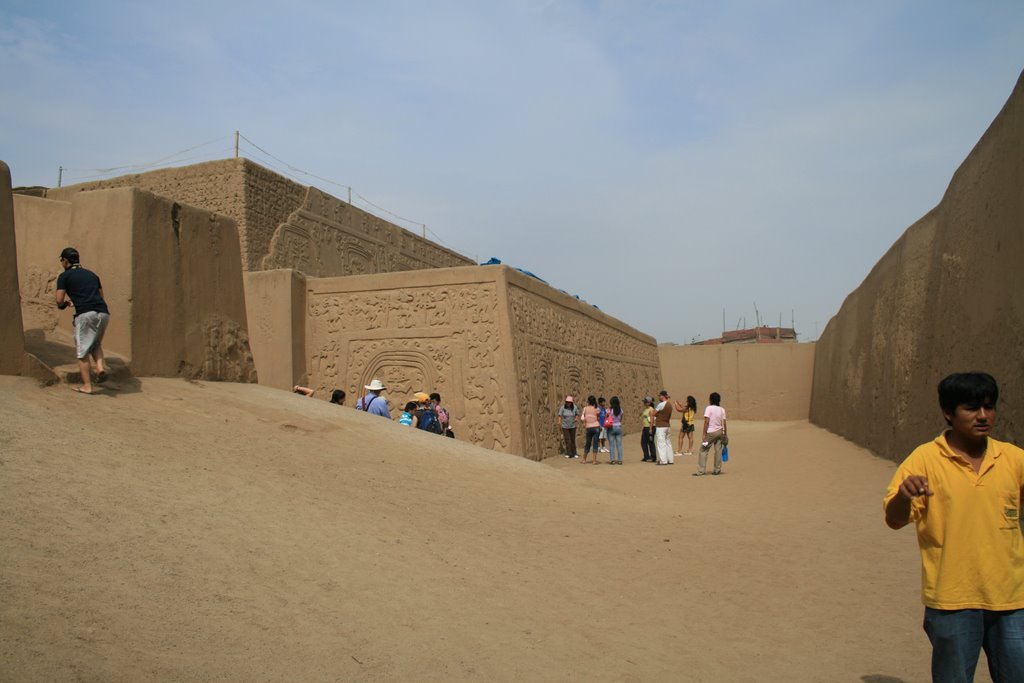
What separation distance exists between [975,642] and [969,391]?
35.6 inches

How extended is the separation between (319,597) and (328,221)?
655 inches

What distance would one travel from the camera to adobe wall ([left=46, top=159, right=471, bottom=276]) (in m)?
17.2

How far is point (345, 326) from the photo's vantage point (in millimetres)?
15469

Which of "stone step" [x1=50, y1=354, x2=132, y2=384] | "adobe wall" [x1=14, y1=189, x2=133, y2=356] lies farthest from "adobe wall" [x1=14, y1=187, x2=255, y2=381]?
"stone step" [x1=50, y1=354, x2=132, y2=384]

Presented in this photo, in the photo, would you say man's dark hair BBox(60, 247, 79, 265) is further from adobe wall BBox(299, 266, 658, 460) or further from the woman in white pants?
the woman in white pants

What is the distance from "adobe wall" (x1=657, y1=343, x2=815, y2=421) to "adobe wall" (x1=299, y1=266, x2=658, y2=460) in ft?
58.0

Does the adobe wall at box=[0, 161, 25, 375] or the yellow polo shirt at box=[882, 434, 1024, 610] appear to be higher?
the adobe wall at box=[0, 161, 25, 375]

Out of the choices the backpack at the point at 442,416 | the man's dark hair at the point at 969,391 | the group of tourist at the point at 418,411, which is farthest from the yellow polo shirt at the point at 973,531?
the backpack at the point at 442,416

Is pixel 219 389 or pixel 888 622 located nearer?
pixel 888 622

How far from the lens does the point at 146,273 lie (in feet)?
26.5

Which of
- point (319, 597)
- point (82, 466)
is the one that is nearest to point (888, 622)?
point (319, 597)

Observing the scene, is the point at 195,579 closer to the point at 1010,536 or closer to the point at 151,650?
the point at 151,650

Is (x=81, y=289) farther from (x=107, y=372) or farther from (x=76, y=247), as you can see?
(x=76, y=247)

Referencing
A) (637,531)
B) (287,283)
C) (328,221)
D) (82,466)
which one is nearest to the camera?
(82,466)
